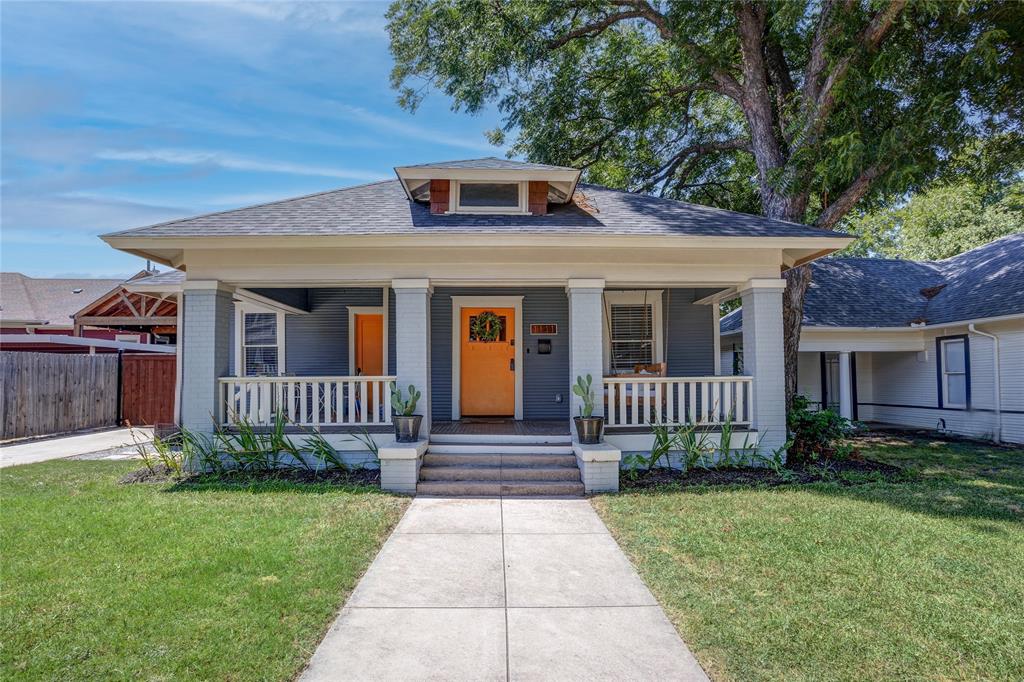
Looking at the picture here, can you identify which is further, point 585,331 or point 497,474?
point 585,331

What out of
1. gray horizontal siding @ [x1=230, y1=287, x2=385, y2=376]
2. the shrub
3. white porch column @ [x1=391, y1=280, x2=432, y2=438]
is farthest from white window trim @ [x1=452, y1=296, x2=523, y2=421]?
the shrub

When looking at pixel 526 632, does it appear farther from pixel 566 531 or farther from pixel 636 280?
pixel 636 280

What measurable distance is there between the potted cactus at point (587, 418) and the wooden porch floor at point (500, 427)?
824 mm

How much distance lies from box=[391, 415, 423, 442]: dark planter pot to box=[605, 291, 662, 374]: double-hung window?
462 centimetres

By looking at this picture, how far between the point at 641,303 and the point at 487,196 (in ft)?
12.7

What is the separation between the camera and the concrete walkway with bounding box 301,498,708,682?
3.04 m

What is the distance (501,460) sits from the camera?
7688 mm

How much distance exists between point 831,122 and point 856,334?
6126mm

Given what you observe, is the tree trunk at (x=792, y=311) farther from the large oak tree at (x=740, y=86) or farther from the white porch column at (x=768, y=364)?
the white porch column at (x=768, y=364)

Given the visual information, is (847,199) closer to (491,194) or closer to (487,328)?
(491,194)

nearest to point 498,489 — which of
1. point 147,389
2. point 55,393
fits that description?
point 55,393

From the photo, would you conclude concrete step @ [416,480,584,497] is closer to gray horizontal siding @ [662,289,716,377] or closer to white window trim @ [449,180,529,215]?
white window trim @ [449,180,529,215]

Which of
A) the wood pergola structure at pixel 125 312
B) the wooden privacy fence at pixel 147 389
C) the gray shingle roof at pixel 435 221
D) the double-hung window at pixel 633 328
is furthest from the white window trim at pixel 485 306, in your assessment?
the wood pergola structure at pixel 125 312

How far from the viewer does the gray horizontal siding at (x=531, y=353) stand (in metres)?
10.4
